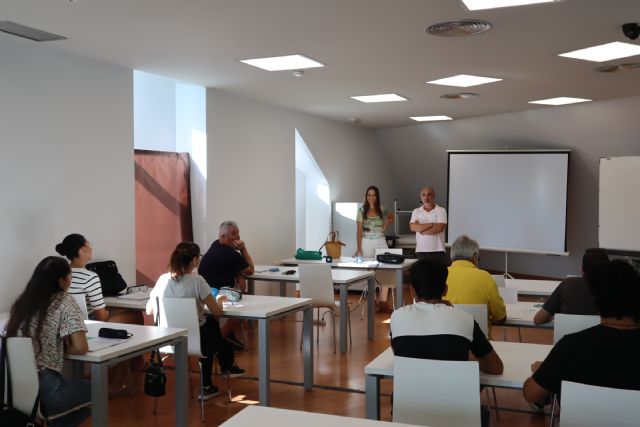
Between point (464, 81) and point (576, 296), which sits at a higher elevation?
point (464, 81)

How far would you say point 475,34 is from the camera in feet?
14.8

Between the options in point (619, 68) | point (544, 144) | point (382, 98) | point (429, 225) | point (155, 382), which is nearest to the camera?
point (155, 382)

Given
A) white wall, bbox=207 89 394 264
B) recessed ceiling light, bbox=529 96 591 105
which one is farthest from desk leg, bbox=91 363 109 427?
recessed ceiling light, bbox=529 96 591 105

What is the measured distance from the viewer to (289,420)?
2.24 metres

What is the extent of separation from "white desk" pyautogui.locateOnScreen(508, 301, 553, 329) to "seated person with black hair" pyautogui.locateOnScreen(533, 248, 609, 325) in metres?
0.17

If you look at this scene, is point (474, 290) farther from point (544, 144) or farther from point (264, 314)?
point (544, 144)

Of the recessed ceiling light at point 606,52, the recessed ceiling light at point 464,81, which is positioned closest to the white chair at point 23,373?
the recessed ceiling light at point 606,52

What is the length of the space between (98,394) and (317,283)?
3067 mm

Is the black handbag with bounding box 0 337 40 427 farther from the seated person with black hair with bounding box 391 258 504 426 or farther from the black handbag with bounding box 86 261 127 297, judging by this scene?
the black handbag with bounding box 86 261 127 297

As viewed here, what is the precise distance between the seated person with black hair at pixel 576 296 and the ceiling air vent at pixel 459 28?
166cm

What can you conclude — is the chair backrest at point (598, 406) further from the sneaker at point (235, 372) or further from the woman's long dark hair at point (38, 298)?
the sneaker at point (235, 372)

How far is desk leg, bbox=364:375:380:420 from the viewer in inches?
115

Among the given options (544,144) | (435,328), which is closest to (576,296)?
(435,328)

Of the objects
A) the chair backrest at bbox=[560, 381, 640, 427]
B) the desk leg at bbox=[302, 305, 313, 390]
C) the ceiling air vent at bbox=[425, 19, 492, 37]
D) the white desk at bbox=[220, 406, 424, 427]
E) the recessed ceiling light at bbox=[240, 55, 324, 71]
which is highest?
the recessed ceiling light at bbox=[240, 55, 324, 71]
